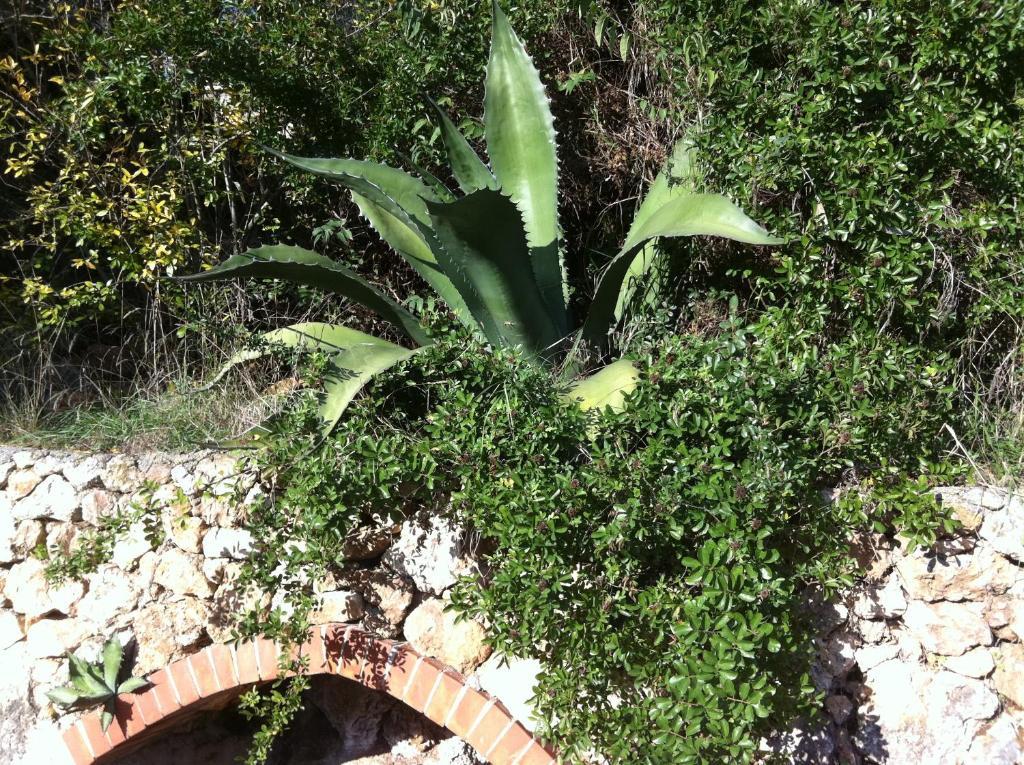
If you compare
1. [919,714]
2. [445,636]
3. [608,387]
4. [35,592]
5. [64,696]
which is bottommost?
[919,714]

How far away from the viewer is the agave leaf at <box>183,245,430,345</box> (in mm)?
3055

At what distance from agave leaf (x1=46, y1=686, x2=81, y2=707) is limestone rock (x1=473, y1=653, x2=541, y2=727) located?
1.58 m

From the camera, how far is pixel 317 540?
9.63ft

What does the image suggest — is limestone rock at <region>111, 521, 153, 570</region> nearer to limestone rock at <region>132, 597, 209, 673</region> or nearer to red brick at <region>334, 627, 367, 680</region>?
limestone rock at <region>132, 597, 209, 673</region>

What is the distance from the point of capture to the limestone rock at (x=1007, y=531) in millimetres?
2742

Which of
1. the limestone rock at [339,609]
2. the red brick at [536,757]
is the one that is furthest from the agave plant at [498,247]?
the red brick at [536,757]

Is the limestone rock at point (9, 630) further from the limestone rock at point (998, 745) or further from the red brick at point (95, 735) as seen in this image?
the limestone rock at point (998, 745)

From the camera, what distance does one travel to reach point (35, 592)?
3.68 metres

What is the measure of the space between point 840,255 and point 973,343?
0.64 meters

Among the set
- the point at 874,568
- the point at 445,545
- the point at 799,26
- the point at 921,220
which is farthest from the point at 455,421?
the point at 799,26

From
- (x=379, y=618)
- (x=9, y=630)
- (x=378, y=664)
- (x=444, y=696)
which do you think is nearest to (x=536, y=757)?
(x=444, y=696)

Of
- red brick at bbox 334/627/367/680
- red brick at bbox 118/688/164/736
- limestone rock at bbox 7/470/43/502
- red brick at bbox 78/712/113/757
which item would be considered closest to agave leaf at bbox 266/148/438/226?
red brick at bbox 334/627/367/680

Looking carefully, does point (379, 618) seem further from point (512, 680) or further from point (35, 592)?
point (35, 592)

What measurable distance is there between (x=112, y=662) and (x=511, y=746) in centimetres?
160
